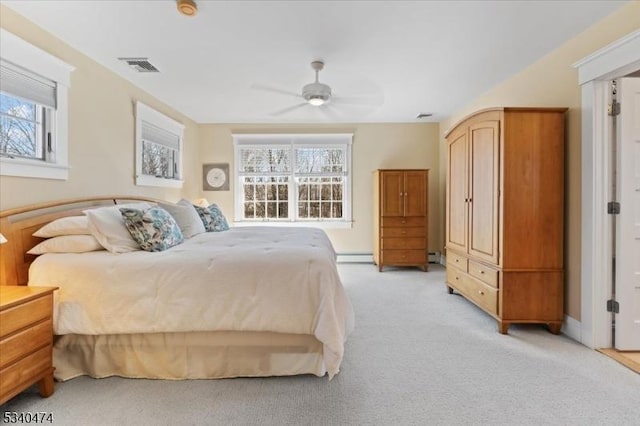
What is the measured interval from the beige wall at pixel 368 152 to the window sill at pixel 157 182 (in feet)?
3.05

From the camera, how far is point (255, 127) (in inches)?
212

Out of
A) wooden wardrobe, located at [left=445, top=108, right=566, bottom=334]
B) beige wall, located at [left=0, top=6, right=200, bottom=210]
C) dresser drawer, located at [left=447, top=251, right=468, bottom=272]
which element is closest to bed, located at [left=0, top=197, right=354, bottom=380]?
beige wall, located at [left=0, top=6, right=200, bottom=210]

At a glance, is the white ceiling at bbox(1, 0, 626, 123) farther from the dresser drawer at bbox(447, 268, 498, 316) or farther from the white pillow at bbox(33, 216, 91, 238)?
the dresser drawer at bbox(447, 268, 498, 316)

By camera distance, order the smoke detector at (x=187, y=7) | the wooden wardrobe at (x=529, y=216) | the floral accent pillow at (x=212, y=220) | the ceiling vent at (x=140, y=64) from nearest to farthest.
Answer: the smoke detector at (x=187, y=7), the wooden wardrobe at (x=529, y=216), the ceiling vent at (x=140, y=64), the floral accent pillow at (x=212, y=220)

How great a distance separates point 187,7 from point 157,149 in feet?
8.04

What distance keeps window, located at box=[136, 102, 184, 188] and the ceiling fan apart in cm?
139

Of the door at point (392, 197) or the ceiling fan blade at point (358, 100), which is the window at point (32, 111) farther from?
the door at point (392, 197)

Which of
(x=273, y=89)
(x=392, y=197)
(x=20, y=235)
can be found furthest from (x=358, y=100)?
(x=20, y=235)

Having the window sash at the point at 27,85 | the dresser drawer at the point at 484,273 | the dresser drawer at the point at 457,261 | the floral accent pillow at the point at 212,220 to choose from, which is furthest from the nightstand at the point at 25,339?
the dresser drawer at the point at 457,261

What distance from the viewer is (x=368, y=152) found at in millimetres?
5406

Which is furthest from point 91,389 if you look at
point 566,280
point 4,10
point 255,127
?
point 255,127

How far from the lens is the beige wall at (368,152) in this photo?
539 cm

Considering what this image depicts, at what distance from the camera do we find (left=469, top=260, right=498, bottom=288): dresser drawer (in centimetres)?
270

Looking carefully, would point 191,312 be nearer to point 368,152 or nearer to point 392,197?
point 392,197
